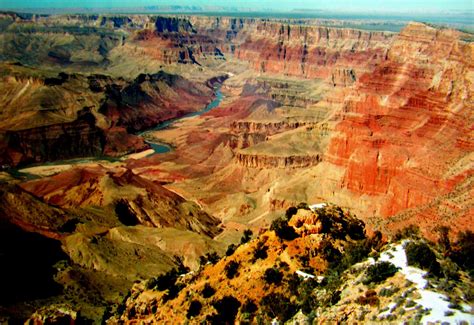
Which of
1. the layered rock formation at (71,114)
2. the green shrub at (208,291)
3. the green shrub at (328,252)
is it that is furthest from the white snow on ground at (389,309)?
the layered rock formation at (71,114)

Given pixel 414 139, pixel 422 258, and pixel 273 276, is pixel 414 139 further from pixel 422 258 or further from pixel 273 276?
pixel 422 258

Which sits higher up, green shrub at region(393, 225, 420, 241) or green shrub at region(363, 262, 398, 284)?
green shrub at region(363, 262, 398, 284)

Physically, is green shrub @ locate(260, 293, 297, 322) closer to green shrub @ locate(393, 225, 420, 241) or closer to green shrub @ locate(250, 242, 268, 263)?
green shrub @ locate(250, 242, 268, 263)

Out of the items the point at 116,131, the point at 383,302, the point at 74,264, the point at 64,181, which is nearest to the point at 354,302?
the point at 383,302

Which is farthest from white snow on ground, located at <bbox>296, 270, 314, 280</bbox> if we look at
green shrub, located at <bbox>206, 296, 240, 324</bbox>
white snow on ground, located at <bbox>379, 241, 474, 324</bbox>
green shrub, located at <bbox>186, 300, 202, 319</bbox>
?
green shrub, located at <bbox>186, 300, 202, 319</bbox>

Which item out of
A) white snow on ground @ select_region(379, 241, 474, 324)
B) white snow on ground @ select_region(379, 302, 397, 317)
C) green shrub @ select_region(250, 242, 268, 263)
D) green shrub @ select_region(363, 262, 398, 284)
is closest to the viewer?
white snow on ground @ select_region(379, 241, 474, 324)

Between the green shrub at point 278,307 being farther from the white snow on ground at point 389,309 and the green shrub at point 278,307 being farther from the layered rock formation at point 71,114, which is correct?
the layered rock formation at point 71,114

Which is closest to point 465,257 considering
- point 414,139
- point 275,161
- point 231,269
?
point 231,269
